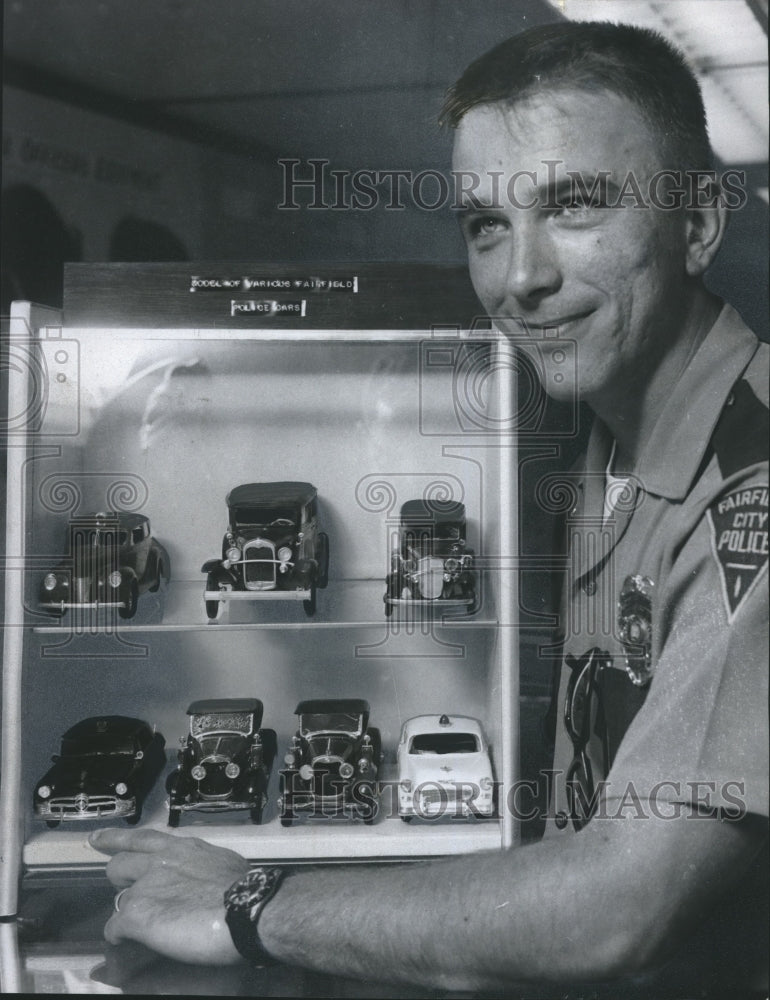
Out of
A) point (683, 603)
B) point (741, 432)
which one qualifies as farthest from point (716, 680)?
point (741, 432)

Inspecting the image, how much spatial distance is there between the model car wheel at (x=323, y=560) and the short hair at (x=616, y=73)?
96cm

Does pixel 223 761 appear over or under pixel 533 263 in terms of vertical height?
under

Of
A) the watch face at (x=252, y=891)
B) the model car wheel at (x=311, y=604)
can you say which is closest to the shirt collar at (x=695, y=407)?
the model car wheel at (x=311, y=604)

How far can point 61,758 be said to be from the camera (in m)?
2.02

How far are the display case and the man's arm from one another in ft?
0.59

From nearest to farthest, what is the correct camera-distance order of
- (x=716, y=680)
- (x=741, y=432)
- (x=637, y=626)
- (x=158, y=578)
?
(x=716, y=680)
(x=741, y=432)
(x=637, y=626)
(x=158, y=578)

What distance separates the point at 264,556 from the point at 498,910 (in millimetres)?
837

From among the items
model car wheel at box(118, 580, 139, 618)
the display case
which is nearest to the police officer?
the display case

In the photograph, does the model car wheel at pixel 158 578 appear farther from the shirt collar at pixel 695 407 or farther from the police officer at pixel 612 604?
the shirt collar at pixel 695 407

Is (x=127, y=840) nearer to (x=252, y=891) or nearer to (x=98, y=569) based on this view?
(x=252, y=891)

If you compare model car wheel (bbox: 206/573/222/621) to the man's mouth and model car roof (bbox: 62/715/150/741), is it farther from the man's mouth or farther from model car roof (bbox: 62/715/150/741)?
the man's mouth

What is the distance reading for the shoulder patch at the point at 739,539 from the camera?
1.56 metres

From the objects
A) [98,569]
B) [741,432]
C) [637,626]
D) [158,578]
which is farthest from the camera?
[158,578]

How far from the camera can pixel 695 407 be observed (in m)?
1.74
